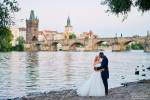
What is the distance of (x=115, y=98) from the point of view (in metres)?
7.80

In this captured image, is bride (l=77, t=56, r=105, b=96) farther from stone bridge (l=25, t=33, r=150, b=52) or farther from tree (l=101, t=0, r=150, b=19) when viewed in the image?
stone bridge (l=25, t=33, r=150, b=52)

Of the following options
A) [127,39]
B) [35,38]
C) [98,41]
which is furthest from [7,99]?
[35,38]

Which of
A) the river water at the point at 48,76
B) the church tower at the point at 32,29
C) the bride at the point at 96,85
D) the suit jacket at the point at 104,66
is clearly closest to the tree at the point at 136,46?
the church tower at the point at 32,29

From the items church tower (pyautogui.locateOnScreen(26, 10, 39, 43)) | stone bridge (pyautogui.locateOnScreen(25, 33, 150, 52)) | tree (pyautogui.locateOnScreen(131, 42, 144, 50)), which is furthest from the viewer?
tree (pyautogui.locateOnScreen(131, 42, 144, 50))

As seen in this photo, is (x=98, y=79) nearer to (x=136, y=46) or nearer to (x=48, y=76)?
(x=48, y=76)

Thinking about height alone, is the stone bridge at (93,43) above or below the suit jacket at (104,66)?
above

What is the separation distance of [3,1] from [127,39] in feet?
265

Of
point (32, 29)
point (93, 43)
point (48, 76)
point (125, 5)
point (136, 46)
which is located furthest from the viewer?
point (136, 46)

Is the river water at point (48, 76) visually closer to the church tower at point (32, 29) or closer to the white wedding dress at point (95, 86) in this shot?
the white wedding dress at point (95, 86)

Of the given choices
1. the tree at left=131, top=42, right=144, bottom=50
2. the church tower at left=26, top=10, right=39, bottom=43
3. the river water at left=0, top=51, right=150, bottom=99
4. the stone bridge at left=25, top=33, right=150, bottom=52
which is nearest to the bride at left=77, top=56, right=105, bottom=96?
the river water at left=0, top=51, right=150, bottom=99

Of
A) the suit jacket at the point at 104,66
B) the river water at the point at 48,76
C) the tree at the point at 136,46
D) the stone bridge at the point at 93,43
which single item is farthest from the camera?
the tree at the point at 136,46

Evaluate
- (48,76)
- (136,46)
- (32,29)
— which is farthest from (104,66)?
(136,46)

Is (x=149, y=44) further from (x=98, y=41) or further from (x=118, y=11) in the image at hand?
(x=118, y=11)

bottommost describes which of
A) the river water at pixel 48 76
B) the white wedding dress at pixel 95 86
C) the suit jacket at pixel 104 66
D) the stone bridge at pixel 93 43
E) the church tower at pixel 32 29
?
the river water at pixel 48 76
